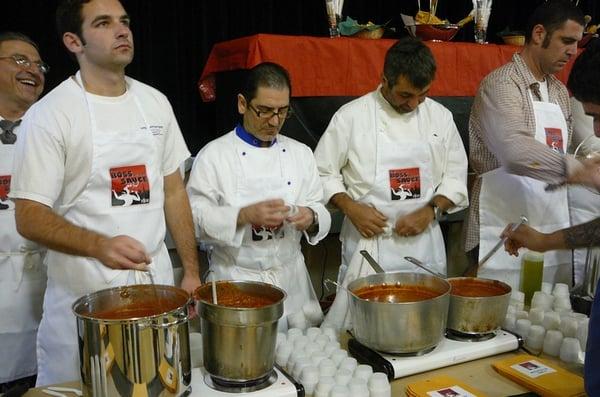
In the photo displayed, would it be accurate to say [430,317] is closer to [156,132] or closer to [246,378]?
[246,378]

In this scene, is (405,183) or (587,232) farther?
(405,183)

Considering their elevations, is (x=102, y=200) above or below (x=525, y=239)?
above

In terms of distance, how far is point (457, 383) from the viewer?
124 cm

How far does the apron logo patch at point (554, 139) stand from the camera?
2148 mm

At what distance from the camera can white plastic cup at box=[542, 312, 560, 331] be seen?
1480 mm

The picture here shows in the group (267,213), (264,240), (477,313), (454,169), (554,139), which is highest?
(554,139)

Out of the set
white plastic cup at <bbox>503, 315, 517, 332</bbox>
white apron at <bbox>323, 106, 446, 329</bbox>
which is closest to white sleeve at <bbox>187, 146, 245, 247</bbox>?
white apron at <bbox>323, 106, 446, 329</bbox>

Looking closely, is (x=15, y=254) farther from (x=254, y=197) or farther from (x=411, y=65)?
(x=411, y=65)

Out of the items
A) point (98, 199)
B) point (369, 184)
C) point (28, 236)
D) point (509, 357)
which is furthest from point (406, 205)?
point (28, 236)

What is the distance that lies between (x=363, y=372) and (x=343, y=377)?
0.05 m

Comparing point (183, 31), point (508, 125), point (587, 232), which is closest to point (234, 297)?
point (587, 232)

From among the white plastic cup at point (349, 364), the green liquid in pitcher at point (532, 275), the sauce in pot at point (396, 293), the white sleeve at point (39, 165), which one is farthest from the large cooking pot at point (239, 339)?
the green liquid in pitcher at point (532, 275)

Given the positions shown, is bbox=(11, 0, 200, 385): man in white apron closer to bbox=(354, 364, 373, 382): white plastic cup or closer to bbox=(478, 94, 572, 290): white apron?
bbox=(354, 364, 373, 382): white plastic cup

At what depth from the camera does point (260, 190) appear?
73.2 inches
